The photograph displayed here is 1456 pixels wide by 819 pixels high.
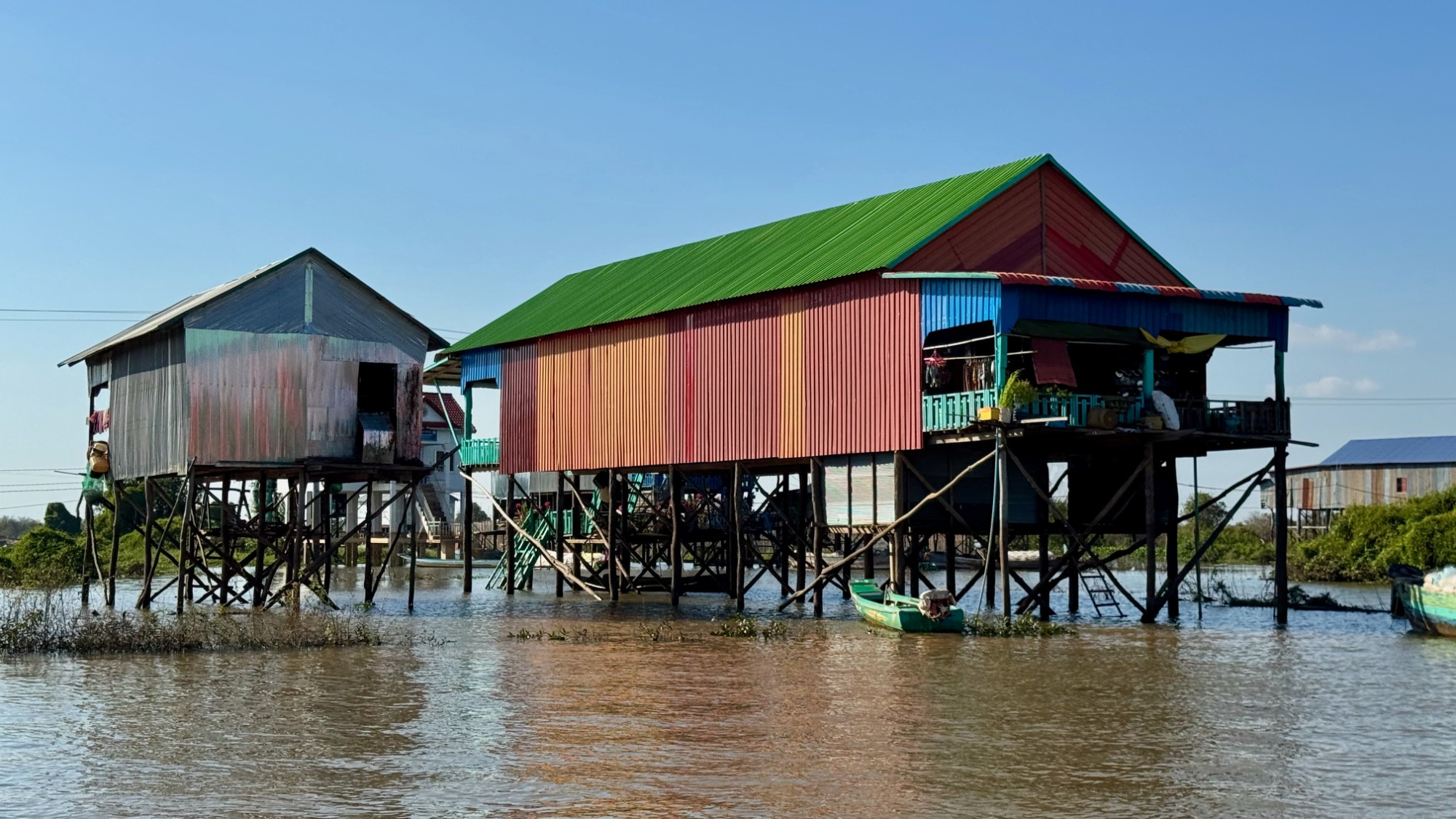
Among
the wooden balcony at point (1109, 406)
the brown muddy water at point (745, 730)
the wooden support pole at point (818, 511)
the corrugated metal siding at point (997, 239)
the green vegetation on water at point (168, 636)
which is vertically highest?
the corrugated metal siding at point (997, 239)

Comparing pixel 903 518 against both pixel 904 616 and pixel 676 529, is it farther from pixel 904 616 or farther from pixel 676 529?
pixel 676 529

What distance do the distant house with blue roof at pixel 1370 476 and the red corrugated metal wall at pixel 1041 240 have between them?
127 feet

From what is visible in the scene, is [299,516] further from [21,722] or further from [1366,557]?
[1366,557]

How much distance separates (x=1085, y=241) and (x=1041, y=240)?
1.29m

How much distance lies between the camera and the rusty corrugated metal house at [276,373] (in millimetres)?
35562

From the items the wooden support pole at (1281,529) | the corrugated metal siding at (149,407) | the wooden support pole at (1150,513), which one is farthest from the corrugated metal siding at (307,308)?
the wooden support pole at (1281,529)

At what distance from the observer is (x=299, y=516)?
36531 mm

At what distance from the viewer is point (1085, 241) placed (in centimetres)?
3478

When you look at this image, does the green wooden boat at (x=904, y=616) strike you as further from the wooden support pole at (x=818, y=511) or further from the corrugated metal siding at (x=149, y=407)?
the corrugated metal siding at (x=149, y=407)

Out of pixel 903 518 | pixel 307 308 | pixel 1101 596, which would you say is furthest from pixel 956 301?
pixel 1101 596

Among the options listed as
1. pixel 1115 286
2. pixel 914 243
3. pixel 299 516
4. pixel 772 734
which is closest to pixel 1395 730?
pixel 772 734

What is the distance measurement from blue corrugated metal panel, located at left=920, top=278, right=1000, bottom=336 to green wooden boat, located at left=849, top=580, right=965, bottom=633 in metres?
5.38

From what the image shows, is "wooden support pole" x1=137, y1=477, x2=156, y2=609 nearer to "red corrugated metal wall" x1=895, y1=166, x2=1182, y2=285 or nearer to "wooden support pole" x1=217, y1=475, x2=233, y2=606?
"wooden support pole" x1=217, y1=475, x2=233, y2=606

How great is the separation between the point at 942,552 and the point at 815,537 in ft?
158
